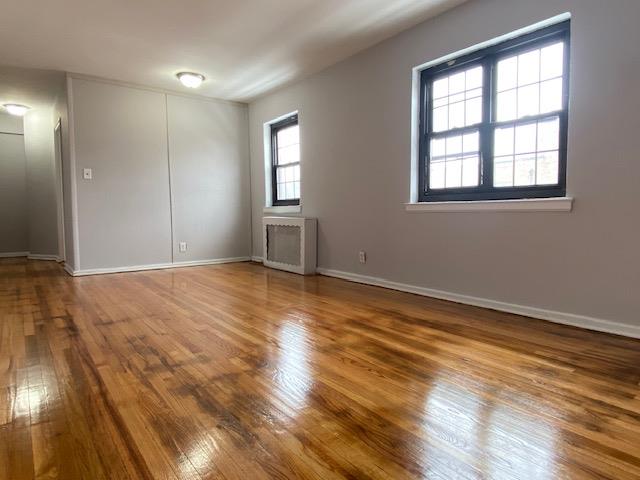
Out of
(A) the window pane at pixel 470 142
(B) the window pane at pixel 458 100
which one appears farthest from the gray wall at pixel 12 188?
(A) the window pane at pixel 470 142

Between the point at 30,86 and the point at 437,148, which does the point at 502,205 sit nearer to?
the point at 437,148

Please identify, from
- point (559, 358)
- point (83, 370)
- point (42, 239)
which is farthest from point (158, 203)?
point (559, 358)

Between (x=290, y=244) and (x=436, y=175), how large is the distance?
6.83 ft

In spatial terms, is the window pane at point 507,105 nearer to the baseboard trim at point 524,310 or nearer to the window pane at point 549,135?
the window pane at point 549,135

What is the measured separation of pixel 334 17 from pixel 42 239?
603cm

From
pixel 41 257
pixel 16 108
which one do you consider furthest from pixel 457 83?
pixel 41 257

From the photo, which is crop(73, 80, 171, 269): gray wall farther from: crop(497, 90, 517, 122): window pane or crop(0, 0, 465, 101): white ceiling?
crop(497, 90, 517, 122): window pane

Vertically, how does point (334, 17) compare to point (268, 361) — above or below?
above

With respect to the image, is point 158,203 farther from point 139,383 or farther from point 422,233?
point 139,383

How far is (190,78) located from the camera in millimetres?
4555

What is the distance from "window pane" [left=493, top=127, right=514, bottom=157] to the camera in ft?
9.55

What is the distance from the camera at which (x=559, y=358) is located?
198 cm

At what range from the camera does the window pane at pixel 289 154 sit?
5.19 metres

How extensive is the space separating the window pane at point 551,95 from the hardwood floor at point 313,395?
1.45 meters
